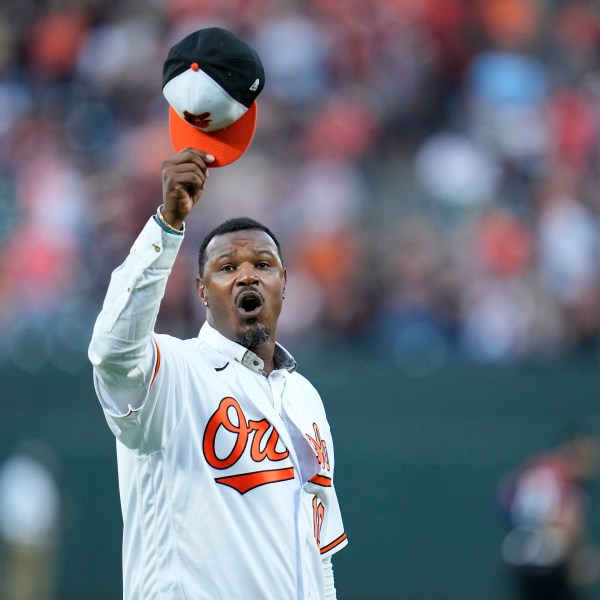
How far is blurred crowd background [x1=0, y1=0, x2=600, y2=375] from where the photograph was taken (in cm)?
1001

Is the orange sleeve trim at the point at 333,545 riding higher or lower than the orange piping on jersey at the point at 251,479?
lower

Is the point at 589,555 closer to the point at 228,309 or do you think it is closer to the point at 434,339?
the point at 434,339

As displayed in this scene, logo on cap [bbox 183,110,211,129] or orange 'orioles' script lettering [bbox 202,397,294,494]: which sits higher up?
logo on cap [bbox 183,110,211,129]

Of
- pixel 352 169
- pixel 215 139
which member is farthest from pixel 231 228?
pixel 352 169

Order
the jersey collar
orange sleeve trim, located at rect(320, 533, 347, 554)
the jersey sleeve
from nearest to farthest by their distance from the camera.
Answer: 1. the jersey sleeve
2. the jersey collar
3. orange sleeve trim, located at rect(320, 533, 347, 554)

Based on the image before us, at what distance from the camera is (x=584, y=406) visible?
10.0 metres

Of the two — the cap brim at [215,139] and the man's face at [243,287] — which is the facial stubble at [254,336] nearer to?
the man's face at [243,287]

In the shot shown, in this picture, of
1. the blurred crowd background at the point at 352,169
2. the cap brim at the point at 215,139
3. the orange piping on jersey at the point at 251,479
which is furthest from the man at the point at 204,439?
the blurred crowd background at the point at 352,169

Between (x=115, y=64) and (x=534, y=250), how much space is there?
14.9 ft

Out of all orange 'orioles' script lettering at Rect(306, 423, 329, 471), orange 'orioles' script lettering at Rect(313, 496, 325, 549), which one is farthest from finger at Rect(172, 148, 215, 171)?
orange 'orioles' script lettering at Rect(313, 496, 325, 549)

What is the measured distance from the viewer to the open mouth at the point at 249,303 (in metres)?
4.02

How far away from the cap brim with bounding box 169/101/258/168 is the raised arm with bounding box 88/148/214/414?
233mm

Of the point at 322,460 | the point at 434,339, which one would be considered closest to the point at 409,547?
the point at 434,339

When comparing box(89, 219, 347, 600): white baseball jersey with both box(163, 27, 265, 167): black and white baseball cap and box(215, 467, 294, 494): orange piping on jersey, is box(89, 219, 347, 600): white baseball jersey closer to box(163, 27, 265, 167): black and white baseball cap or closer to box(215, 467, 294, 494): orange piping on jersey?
box(215, 467, 294, 494): orange piping on jersey
